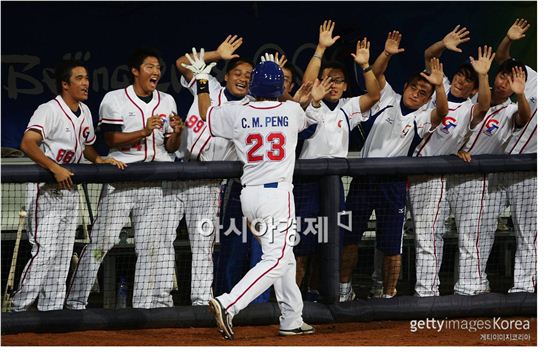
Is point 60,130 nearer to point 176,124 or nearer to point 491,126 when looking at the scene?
point 176,124

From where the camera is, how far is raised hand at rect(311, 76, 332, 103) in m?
6.29

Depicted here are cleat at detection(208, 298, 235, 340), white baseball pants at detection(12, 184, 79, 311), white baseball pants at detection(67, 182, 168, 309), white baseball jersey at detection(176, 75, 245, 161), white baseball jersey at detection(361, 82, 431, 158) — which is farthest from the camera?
white baseball jersey at detection(361, 82, 431, 158)

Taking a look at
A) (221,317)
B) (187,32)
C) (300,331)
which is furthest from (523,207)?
(187,32)

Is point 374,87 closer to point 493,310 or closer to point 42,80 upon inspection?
point 493,310

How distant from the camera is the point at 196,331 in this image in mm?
6254

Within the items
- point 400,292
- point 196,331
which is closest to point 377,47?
point 400,292

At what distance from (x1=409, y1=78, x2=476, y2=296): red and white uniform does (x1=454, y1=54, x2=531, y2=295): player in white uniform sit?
6cm

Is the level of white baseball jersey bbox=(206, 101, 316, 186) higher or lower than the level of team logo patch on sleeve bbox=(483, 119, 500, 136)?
lower

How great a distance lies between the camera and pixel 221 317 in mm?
5832

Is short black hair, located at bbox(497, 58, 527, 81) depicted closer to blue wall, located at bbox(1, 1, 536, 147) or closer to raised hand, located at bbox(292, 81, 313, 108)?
raised hand, located at bbox(292, 81, 313, 108)

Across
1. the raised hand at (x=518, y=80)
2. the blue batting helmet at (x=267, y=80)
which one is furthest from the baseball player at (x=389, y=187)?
the blue batting helmet at (x=267, y=80)

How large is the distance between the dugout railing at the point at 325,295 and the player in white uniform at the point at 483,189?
127 mm
